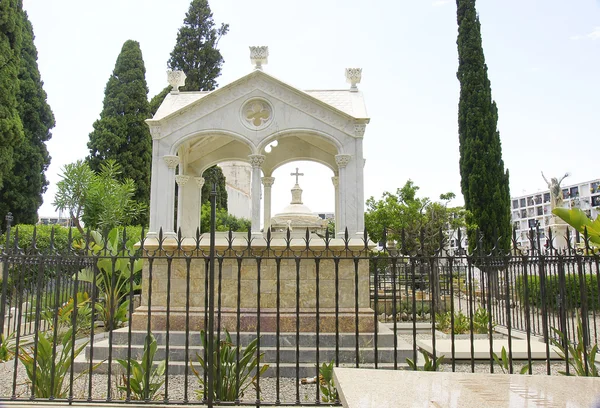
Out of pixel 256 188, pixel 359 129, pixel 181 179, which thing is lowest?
pixel 256 188

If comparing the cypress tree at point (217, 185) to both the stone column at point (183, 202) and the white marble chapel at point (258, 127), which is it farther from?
the white marble chapel at point (258, 127)

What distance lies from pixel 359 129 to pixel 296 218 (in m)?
6.79

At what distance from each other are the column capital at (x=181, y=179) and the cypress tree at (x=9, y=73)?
40.6 feet

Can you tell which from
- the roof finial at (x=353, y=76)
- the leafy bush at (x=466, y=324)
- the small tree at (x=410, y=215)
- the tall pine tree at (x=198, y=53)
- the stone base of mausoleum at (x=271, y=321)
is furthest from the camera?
the tall pine tree at (x=198, y=53)

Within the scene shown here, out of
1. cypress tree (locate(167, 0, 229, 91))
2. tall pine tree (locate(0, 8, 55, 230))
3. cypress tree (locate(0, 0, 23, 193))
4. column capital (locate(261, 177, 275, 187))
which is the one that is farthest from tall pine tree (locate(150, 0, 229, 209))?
column capital (locate(261, 177, 275, 187))

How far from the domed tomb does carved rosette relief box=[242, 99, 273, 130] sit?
6027 millimetres

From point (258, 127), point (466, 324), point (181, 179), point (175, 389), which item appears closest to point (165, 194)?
point (181, 179)

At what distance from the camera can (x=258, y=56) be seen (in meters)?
8.67

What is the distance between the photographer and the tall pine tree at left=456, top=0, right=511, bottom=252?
23.0m

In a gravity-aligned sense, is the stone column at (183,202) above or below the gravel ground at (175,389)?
above

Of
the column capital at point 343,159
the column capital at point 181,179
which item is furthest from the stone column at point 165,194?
the column capital at point 343,159

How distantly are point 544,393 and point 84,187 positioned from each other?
17.2m

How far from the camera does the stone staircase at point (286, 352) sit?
682 centimetres

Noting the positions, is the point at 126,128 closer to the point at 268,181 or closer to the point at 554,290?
the point at 268,181
